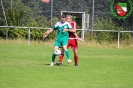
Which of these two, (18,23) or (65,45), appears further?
(18,23)

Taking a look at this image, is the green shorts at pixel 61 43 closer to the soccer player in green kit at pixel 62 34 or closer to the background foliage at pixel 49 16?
the soccer player in green kit at pixel 62 34

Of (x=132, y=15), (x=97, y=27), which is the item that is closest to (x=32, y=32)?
(x=97, y=27)

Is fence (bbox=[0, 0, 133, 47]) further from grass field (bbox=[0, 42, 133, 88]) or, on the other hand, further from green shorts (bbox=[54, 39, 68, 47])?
grass field (bbox=[0, 42, 133, 88])

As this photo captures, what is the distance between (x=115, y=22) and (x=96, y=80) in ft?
72.3

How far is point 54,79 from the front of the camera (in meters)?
13.2

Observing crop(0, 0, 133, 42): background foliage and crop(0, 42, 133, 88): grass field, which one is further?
crop(0, 0, 133, 42): background foliage

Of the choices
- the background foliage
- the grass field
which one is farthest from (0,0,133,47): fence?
the grass field

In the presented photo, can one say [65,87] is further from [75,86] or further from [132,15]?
[132,15]

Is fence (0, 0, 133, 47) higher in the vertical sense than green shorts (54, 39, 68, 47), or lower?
higher

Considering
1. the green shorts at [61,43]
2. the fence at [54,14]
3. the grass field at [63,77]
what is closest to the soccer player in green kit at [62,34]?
the green shorts at [61,43]

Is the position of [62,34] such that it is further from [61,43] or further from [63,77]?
[63,77]

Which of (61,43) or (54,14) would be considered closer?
(61,43)

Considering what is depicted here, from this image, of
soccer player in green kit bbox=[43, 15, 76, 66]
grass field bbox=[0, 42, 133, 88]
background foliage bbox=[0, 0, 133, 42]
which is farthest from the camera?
background foliage bbox=[0, 0, 133, 42]

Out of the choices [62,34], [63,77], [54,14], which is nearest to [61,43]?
[62,34]
